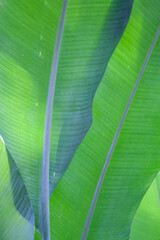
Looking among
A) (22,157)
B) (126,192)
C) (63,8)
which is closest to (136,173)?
(126,192)

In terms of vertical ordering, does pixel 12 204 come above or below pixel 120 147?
below

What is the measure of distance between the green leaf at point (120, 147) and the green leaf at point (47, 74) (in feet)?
0.12

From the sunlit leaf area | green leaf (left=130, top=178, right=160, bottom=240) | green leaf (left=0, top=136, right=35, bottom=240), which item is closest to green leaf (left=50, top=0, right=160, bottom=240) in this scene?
the sunlit leaf area

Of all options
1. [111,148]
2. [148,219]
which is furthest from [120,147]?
[148,219]

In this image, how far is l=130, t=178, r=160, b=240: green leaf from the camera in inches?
42.6

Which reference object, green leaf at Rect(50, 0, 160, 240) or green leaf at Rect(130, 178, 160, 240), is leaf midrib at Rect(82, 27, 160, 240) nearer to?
green leaf at Rect(50, 0, 160, 240)

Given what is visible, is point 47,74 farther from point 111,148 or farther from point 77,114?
point 111,148

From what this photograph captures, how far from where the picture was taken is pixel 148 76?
2.26 feet

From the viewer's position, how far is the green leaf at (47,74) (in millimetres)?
614

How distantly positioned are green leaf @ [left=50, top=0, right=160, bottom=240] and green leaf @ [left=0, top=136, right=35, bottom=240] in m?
0.14

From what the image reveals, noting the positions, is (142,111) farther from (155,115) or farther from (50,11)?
(50,11)

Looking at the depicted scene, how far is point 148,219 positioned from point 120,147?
1.51 feet

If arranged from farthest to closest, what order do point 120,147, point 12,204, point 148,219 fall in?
point 148,219 → point 120,147 → point 12,204

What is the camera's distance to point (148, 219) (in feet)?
3.54
